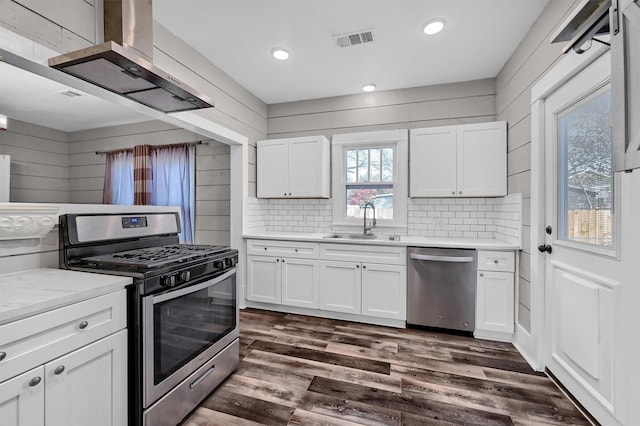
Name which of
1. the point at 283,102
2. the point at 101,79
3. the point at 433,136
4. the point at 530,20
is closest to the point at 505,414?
the point at 433,136

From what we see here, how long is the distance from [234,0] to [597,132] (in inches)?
100

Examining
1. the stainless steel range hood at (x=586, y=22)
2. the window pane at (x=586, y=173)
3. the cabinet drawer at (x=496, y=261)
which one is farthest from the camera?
the cabinet drawer at (x=496, y=261)

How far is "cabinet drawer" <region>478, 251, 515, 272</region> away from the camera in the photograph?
2.68 m

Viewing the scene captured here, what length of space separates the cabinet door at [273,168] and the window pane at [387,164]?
1.22 metres

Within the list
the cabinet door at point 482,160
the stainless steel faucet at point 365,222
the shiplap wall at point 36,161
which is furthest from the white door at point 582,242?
the shiplap wall at point 36,161

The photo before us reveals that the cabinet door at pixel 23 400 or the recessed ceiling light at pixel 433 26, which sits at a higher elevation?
the recessed ceiling light at pixel 433 26

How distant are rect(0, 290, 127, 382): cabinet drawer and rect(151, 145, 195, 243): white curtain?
2.82 m

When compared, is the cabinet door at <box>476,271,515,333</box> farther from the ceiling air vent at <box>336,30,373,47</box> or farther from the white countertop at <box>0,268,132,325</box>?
the white countertop at <box>0,268,132,325</box>

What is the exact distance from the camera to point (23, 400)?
1.05m

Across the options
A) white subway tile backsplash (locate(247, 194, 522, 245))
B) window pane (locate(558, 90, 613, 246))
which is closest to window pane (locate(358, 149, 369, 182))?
white subway tile backsplash (locate(247, 194, 522, 245))

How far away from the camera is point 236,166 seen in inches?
141

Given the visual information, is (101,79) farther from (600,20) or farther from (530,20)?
(530,20)

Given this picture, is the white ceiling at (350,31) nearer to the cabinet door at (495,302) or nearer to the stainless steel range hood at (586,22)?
the stainless steel range hood at (586,22)

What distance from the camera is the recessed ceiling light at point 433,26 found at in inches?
92.4
